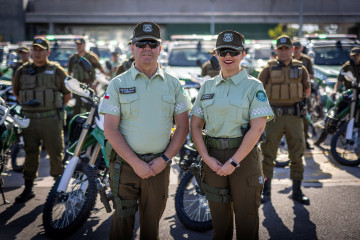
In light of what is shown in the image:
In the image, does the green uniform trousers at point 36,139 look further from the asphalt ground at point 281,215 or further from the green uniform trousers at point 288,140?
the green uniform trousers at point 288,140

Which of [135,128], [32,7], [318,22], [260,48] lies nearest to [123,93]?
[135,128]

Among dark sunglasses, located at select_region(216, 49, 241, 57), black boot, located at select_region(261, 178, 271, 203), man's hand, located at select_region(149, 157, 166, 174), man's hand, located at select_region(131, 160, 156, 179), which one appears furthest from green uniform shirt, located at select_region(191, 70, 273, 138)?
black boot, located at select_region(261, 178, 271, 203)

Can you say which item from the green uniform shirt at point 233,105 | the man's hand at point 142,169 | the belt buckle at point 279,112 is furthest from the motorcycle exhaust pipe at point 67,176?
the belt buckle at point 279,112

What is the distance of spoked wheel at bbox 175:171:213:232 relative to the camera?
13.6 ft

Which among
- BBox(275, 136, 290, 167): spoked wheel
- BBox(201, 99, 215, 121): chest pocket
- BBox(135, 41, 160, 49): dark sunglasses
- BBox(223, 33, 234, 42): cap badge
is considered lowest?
BBox(275, 136, 290, 167): spoked wheel

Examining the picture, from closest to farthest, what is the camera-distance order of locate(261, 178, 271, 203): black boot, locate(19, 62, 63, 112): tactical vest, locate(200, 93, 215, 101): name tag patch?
locate(200, 93, 215, 101): name tag patch
locate(261, 178, 271, 203): black boot
locate(19, 62, 63, 112): tactical vest

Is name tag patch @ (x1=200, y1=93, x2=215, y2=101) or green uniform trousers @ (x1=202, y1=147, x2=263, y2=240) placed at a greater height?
name tag patch @ (x1=200, y1=93, x2=215, y2=101)

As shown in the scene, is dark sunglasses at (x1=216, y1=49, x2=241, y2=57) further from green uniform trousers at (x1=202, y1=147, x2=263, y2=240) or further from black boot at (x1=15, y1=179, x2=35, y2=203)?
black boot at (x1=15, y1=179, x2=35, y2=203)

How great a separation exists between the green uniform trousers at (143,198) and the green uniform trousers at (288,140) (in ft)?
7.30

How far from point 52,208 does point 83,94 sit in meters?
1.18

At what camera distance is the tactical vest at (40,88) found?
5.18 meters

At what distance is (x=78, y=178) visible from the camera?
13.9 feet

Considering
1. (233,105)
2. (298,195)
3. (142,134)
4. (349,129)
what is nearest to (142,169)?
(142,134)

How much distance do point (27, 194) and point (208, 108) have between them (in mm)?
3115
